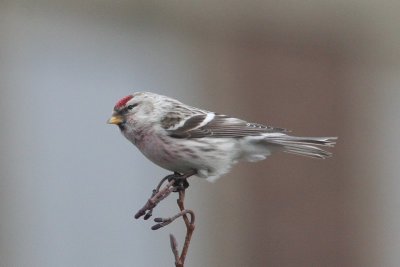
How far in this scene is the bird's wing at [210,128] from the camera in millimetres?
3457

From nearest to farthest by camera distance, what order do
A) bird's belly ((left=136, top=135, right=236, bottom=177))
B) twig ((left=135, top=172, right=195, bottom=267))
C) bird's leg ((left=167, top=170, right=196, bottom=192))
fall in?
twig ((left=135, top=172, right=195, bottom=267)), bird's leg ((left=167, top=170, right=196, bottom=192)), bird's belly ((left=136, top=135, right=236, bottom=177))

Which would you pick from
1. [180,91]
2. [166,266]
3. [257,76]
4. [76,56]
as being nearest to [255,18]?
[257,76]

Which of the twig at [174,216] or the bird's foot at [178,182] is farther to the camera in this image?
the bird's foot at [178,182]

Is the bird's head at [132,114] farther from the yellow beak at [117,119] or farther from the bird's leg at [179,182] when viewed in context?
the bird's leg at [179,182]

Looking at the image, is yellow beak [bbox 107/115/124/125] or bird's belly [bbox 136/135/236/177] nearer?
bird's belly [bbox 136/135/236/177]

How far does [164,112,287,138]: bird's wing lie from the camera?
3457mm

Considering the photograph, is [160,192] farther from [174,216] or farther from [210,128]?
[210,128]

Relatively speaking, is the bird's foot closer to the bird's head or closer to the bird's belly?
the bird's belly

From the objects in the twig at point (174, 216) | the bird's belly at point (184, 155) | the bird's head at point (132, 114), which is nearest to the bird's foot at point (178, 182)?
the twig at point (174, 216)

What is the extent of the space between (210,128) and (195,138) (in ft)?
A: 0.36

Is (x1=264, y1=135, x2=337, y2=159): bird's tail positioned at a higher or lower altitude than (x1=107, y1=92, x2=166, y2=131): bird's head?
lower

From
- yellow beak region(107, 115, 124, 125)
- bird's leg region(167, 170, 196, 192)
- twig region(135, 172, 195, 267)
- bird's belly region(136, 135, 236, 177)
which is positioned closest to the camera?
twig region(135, 172, 195, 267)

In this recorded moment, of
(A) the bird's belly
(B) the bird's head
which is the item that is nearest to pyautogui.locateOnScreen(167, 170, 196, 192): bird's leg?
(A) the bird's belly

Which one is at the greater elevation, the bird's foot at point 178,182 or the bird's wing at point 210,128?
the bird's wing at point 210,128
